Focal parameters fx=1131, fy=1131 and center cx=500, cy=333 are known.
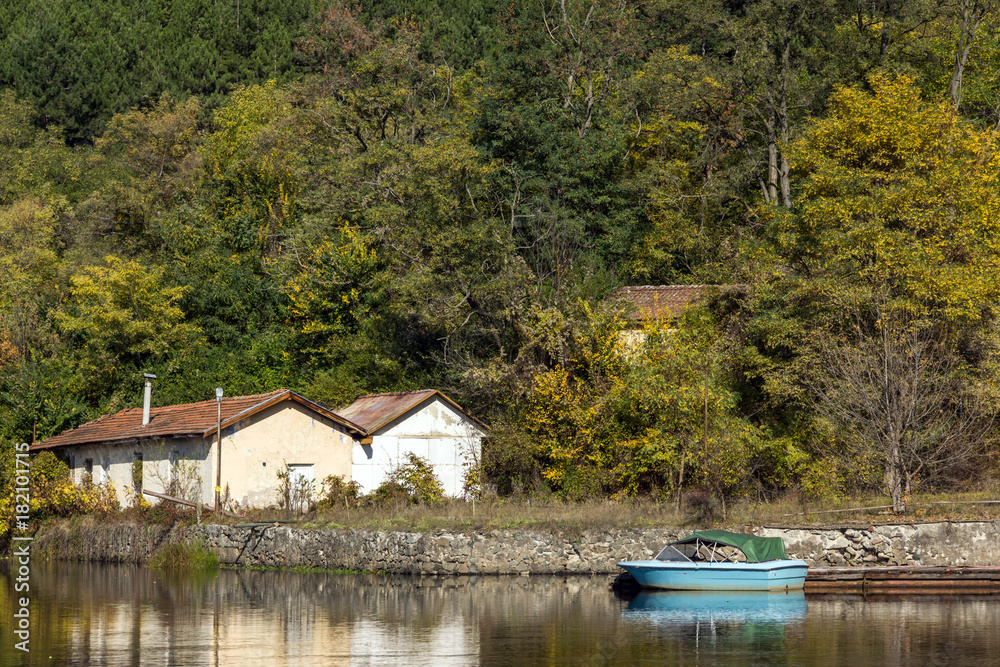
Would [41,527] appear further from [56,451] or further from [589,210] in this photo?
[589,210]

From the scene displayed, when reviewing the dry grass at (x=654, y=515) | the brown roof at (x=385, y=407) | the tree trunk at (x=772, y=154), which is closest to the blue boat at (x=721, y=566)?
the dry grass at (x=654, y=515)

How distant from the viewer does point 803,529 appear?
1284 inches

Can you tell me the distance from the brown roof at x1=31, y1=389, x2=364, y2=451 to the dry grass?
5372 millimetres

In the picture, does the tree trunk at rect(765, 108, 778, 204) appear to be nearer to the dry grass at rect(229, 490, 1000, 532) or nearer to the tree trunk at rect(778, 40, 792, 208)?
the tree trunk at rect(778, 40, 792, 208)

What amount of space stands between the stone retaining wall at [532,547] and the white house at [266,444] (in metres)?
3.58

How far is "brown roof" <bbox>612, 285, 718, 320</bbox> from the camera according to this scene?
4544cm

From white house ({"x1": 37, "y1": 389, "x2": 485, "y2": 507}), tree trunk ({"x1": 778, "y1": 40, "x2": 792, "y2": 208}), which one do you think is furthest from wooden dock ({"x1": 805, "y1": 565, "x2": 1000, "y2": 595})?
tree trunk ({"x1": 778, "y1": 40, "x2": 792, "y2": 208})

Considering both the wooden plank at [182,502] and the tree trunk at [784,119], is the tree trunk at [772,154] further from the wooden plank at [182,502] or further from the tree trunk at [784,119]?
the wooden plank at [182,502]

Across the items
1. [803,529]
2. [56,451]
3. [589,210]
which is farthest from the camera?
[589,210]

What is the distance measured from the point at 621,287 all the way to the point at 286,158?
963 inches

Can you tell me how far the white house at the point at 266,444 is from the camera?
40312mm

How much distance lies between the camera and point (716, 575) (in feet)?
96.2

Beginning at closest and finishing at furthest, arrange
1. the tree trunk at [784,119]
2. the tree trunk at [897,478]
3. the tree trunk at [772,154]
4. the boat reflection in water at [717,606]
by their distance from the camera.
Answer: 1. the boat reflection in water at [717,606]
2. the tree trunk at [897,478]
3. the tree trunk at [784,119]
4. the tree trunk at [772,154]

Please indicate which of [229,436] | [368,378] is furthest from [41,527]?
[368,378]
